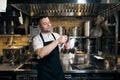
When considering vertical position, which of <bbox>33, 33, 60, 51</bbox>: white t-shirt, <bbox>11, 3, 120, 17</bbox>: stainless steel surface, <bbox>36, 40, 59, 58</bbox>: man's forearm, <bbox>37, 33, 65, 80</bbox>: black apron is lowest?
<bbox>37, 33, 65, 80</bbox>: black apron

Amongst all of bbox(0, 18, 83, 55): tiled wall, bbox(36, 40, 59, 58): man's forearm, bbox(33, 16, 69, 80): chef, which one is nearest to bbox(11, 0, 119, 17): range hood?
bbox(0, 18, 83, 55): tiled wall

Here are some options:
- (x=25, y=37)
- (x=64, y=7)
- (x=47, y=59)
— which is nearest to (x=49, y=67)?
(x=47, y=59)

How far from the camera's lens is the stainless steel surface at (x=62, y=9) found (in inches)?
131

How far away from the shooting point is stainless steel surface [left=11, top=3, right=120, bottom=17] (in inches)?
131

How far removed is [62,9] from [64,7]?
0.33ft

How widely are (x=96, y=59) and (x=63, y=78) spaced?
111 cm

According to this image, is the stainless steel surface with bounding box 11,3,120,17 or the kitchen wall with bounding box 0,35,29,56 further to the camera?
the kitchen wall with bounding box 0,35,29,56

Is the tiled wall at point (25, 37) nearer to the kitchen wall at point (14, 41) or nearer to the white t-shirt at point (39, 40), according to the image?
the kitchen wall at point (14, 41)

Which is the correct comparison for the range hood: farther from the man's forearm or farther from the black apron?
the man's forearm

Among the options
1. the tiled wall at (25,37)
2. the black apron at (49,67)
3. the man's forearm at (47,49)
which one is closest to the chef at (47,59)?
the black apron at (49,67)

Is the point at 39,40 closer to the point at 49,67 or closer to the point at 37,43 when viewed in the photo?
the point at 37,43

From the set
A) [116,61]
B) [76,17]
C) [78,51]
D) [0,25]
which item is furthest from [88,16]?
[0,25]

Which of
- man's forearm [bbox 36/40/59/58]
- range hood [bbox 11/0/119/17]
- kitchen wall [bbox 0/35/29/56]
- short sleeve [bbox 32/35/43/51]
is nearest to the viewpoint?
man's forearm [bbox 36/40/59/58]

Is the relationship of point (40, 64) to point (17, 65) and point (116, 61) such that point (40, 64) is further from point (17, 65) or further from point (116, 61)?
point (116, 61)
